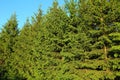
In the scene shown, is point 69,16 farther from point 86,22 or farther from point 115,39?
point 115,39

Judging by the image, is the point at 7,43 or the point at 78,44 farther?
the point at 7,43

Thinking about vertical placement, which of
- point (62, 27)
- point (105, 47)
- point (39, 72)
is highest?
point (62, 27)

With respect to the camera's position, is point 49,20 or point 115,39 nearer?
point 115,39

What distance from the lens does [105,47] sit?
26422 mm

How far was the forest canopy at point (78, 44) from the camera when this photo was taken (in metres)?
25.9

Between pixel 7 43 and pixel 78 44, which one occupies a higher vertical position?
pixel 7 43

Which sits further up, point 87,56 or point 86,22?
point 86,22

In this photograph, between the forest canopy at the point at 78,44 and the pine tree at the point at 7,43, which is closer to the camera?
the forest canopy at the point at 78,44

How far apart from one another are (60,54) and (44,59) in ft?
9.03

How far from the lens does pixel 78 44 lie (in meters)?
27.7

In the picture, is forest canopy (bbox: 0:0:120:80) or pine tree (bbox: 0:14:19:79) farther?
pine tree (bbox: 0:14:19:79)

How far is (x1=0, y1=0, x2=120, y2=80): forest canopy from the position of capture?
84.8 feet

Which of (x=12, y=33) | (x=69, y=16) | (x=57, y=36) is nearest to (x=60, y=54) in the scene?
(x=57, y=36)

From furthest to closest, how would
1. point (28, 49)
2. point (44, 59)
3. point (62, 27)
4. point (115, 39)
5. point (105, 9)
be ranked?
point (28, 49), point (44, 59), point (62, 27), point (105, 9), point (115, 39)
